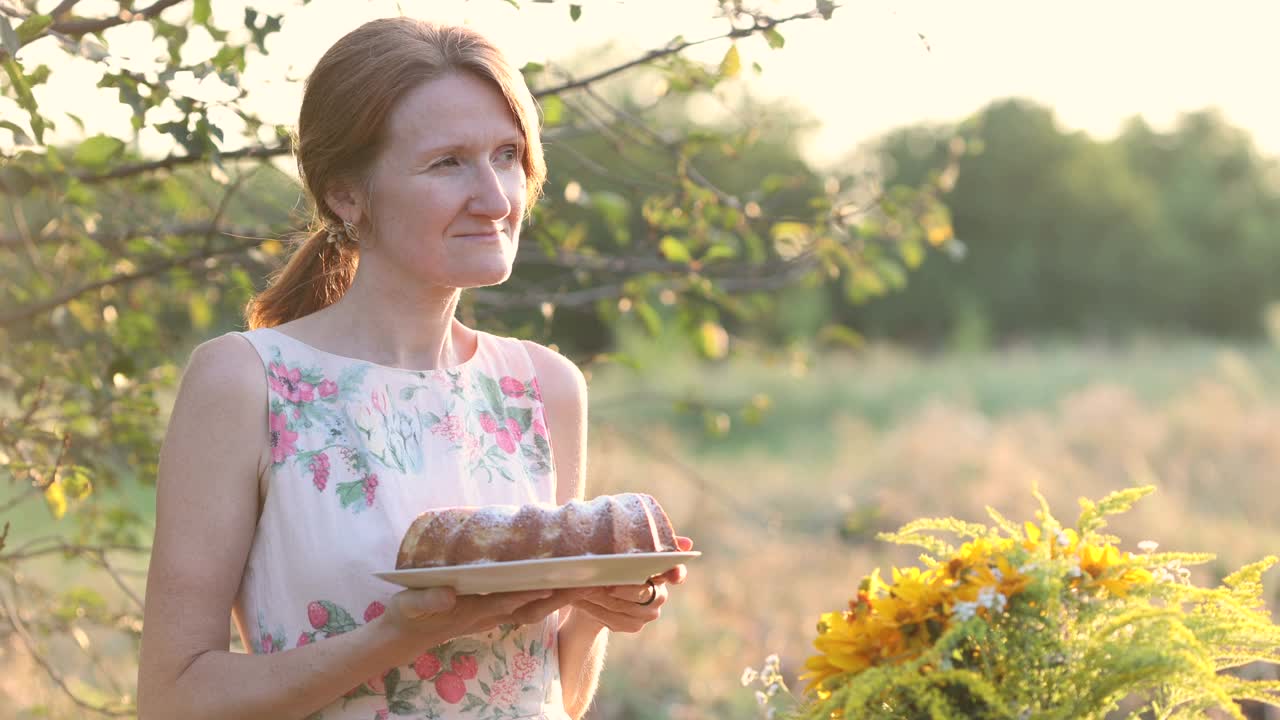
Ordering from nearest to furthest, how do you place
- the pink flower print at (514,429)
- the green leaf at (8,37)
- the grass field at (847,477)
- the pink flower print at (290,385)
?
the green leaf at (8,37) → the pink flower print at (290,385) → the pink flower print at (514,429) → the grass field at (847,477)

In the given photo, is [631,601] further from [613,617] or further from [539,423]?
[539,423]

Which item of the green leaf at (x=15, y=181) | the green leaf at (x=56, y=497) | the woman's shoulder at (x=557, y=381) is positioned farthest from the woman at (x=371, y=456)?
the green leaf at (x=15, y=181)

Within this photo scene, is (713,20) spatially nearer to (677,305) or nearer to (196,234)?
(677,305)

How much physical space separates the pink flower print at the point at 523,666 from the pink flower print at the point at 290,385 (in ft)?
1.80

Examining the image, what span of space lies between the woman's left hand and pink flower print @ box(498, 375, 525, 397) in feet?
1.60

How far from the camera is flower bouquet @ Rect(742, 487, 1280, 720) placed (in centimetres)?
162

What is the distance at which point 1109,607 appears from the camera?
171 cm

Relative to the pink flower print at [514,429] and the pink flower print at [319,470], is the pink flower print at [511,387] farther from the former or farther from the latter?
the pink flower print at [319,470]

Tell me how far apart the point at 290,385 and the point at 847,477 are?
438 inches

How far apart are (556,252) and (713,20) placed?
3.85 feet

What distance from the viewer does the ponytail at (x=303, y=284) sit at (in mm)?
2525

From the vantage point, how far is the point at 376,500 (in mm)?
2164

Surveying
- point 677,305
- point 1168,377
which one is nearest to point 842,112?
point 677,305

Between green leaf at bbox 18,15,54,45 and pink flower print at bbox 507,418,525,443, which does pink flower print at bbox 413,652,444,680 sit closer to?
pink flower print at bbox 507,418,525,443
